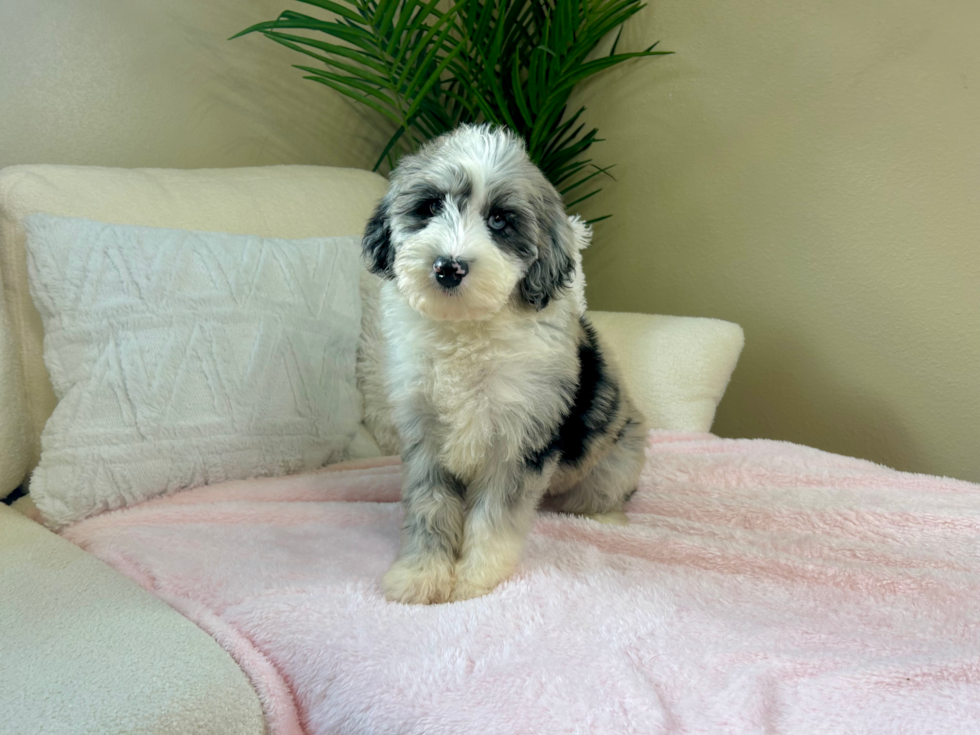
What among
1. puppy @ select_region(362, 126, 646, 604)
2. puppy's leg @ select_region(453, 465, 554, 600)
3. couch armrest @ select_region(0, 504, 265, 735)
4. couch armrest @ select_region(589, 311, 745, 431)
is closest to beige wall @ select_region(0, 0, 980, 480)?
couch armrest @ select_region(589, 311, 745, 431)

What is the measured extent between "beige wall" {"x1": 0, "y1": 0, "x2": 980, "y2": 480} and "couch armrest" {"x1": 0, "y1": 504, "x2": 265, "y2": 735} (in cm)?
136

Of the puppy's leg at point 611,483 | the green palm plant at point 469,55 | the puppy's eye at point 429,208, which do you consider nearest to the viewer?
the puppy's eye at point 429,208

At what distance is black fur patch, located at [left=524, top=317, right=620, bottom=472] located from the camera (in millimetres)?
1451

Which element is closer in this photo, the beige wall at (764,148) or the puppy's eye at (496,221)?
the puppy's eye at (496,221)

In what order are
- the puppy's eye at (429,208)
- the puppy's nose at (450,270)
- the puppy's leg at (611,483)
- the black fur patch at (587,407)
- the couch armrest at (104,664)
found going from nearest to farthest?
the couch armrest at (104,664) < the puppy's nose at (450,270) < the puppy's eye at (429,208) < the black fur patch at (587,407) < the puppy's leg at (611,483)

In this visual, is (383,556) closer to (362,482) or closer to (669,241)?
(362,482)

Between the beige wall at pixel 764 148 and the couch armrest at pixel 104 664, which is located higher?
the beige wall at pixel 764 148

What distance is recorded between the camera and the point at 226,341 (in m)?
1.64

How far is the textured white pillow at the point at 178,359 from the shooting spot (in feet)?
4.86

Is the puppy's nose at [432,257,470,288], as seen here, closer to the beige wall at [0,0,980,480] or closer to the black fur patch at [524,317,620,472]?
the black fur patch at [524,317,620,472]

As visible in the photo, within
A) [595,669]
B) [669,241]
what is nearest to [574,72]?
[669,241]

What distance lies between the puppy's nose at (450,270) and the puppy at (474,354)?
15 millimetres

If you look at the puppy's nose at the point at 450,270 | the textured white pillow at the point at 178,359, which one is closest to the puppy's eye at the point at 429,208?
the puppy's nose at the point at 450,270

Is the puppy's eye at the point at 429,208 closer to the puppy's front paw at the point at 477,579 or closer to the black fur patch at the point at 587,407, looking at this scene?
the black fur patch at the point at 587,407
